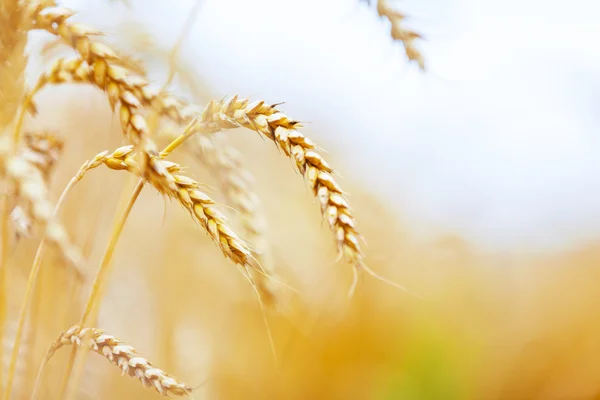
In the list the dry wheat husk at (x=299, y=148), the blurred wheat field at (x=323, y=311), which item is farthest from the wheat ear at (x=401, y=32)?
the blurred wheat field at (x=323, y=311)

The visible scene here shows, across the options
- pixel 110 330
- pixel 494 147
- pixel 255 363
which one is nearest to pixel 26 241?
pixel 110 330

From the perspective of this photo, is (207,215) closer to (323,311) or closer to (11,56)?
(11,56)

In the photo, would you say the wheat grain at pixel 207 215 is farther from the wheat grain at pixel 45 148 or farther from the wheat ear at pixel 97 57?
the wheat grain at pixel 45 148

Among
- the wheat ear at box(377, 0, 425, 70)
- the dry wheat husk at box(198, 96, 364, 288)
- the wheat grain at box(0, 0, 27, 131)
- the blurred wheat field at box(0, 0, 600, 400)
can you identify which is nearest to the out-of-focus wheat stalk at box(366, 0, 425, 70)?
the wheat ear at box(377, 0, 425, 70)

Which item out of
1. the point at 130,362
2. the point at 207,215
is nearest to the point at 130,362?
the point at 130,362

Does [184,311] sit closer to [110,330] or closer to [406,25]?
[110,330]

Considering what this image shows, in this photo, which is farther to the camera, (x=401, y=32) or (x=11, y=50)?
(x=401, y=32)
